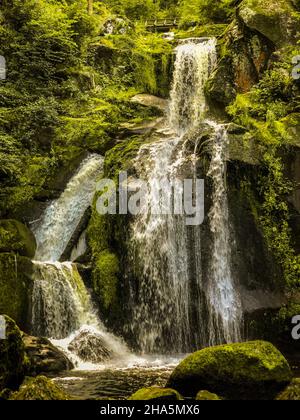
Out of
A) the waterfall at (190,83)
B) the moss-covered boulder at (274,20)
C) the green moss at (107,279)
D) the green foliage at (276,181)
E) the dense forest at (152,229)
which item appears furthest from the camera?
the waterfall at (190,83)

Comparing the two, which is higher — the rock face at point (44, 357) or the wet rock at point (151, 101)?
the wet rock at point (151, 101)

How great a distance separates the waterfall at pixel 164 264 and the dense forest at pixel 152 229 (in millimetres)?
36

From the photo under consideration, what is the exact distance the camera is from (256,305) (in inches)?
452

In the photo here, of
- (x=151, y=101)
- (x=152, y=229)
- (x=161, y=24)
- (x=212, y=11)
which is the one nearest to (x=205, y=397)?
(x=152, y=229)

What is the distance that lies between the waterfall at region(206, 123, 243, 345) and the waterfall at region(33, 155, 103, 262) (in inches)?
172

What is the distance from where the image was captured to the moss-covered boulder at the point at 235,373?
722cm

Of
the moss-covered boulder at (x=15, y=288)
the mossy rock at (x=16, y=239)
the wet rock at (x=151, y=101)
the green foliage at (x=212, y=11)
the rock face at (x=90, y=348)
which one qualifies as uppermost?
the green foliage at (x=212, y=11)

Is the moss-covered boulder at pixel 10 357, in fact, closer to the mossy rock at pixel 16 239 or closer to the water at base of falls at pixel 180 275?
the mossy rock at pixel 16 239

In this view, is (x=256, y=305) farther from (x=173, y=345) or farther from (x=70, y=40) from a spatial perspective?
(x=70, y=40)

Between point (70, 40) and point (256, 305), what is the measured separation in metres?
13.7

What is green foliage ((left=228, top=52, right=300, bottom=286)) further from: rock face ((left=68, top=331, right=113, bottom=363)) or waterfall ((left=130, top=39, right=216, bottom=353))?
rock face ((left=68, top=331, right=113, bottom=363))

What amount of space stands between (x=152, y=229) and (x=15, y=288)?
13.0 feet

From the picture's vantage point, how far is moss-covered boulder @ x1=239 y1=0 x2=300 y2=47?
15.7m

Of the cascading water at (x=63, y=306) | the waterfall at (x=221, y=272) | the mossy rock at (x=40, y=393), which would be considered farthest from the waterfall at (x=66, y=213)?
the mossy rock at (x=40, y=393)
